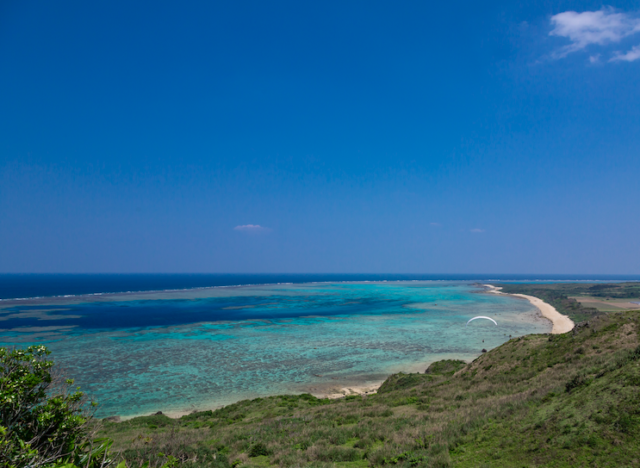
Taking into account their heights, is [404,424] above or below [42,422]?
below

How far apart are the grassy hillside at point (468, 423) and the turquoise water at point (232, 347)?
7.25 metres

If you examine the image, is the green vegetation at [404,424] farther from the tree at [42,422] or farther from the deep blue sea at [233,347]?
the deep blue sea at [233,347]

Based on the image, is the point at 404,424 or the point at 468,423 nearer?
the point at 468,423

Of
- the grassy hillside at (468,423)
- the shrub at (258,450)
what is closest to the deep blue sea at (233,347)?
the grassy hillside at (468,423)

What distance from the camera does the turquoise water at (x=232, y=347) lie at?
96.7 ft

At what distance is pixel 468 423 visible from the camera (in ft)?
40.2

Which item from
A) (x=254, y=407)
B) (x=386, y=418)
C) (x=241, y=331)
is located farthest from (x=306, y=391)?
(x=241, y=331)

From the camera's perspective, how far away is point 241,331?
2235 inches

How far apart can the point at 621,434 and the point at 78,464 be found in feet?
40.8

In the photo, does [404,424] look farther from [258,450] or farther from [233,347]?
[233,347]

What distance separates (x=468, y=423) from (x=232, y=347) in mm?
38010

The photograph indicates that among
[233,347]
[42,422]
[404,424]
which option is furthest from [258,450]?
[233,347]

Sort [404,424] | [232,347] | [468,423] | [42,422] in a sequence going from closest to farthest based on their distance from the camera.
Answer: [42,422] → [468,423] → [404,424] → [232,347]

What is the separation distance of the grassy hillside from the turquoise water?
725 cm
